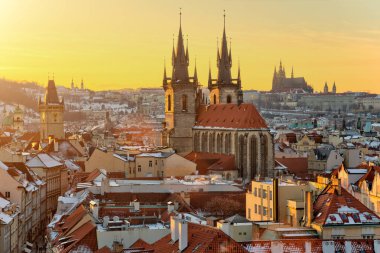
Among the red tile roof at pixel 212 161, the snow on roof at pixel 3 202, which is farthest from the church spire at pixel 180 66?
the snow on roof at pixel 3 202

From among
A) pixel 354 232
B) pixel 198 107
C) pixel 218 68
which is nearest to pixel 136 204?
pixel 354 232

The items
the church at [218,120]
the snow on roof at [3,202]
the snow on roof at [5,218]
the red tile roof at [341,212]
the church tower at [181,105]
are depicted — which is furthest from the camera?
the church tower at [181,105]

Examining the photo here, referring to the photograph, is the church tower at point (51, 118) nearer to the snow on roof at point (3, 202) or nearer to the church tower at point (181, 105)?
the church tower at point (181, 105)

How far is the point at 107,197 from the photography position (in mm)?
69125

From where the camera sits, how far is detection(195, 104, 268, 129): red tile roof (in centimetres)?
11581

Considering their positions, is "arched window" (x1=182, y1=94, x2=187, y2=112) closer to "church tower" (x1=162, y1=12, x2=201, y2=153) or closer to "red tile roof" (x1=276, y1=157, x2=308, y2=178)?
"church tower" (x1=162, y1=12, x2=201, y2=153)

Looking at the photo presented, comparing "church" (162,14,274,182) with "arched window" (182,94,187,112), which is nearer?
"church" (162,14,274,182)

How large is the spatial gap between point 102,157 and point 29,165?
9637mm

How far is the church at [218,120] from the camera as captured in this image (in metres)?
114

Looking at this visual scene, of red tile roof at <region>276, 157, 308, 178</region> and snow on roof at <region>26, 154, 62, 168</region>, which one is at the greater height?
snow on roof at <region>26, 154, 62, 168</region>

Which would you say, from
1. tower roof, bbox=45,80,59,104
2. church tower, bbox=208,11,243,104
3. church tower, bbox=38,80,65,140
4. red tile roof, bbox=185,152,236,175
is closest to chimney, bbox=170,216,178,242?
red tile roof, bbox=185,152,236,175

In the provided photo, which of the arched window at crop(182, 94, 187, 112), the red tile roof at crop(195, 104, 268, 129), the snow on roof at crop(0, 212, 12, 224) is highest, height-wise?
the arched window at crop(182, 94, 187, 112)

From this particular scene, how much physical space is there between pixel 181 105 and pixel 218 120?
8366 millimetres

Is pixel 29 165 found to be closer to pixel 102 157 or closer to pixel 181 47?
pixel 102 157
